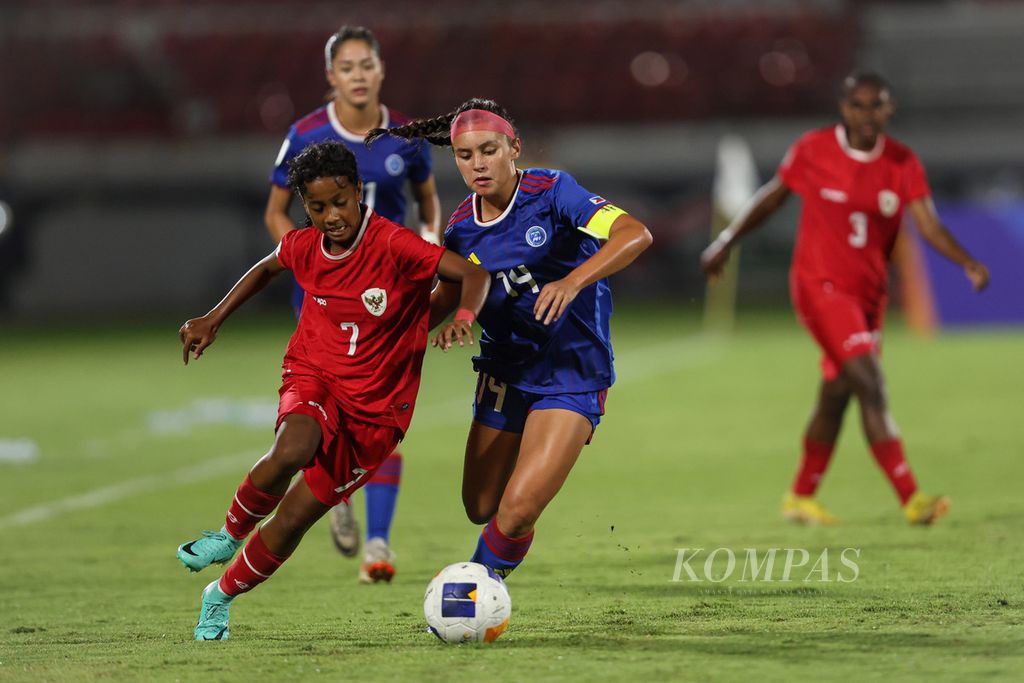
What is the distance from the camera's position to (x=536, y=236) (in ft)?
18.2

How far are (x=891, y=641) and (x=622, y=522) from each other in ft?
11.2

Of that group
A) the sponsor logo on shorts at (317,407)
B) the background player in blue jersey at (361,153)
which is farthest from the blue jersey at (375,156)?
the sponsor logo on shorts at (317,407)

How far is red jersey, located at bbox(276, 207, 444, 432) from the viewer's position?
17.9 feet

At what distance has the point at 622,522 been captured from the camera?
325 inches

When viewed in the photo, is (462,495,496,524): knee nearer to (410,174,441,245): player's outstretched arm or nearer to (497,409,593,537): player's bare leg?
(497,409,593,537): player's bare leg

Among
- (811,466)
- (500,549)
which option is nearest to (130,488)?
(811,466)

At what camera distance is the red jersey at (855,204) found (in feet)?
26.8

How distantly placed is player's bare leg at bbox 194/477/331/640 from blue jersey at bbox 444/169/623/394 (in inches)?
36.2

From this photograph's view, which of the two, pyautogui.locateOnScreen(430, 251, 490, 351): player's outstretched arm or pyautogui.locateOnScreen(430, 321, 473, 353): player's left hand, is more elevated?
pyautogui.locateOnScreen(430, 251, 490, 351): player's outstretched arm

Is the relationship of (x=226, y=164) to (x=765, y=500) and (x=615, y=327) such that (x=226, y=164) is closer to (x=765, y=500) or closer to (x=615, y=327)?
(x=615, y=327)

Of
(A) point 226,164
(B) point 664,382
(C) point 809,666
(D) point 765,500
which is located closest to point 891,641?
(C) point 809,666

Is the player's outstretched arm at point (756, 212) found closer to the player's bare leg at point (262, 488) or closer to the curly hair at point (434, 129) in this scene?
the curly hair at point (434, 129)

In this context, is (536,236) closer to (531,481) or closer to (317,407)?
(531,481)

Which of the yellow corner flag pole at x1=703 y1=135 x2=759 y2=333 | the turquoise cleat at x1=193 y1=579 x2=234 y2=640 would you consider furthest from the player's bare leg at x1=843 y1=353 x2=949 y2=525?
the yellow corner flag pole at x1=703 y1=135 x2=759 y2=333
